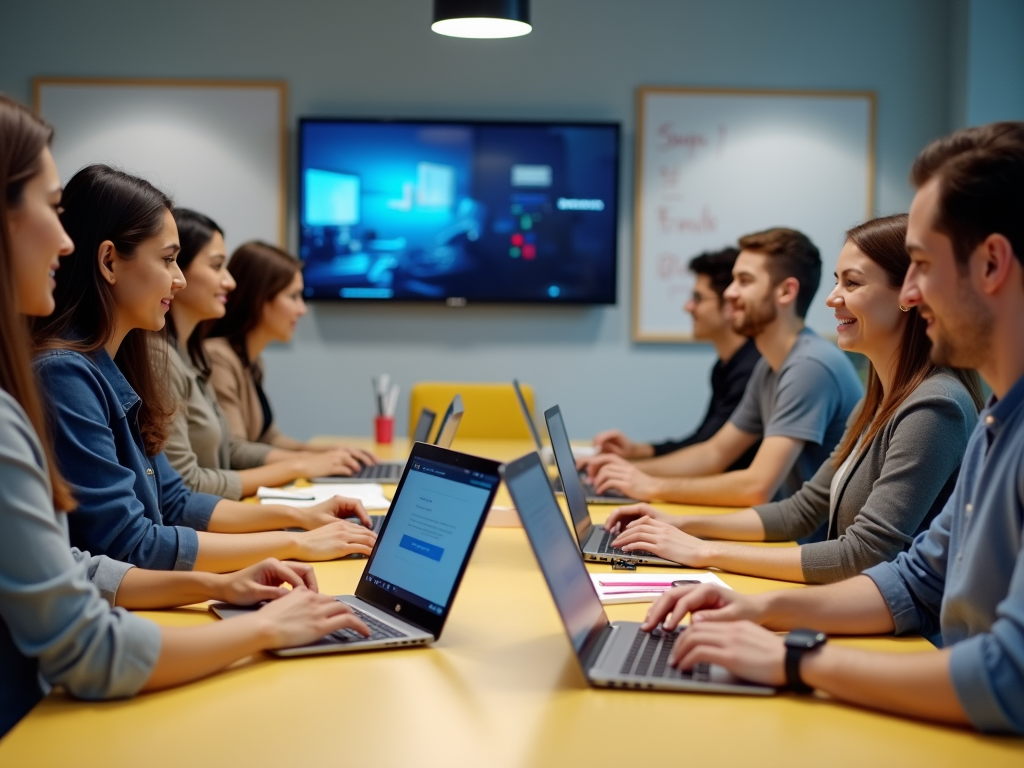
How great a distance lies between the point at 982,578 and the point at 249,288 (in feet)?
9.31

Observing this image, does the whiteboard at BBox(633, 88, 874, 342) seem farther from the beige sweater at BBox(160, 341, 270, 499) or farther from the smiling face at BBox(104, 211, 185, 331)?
the smiling face at BBox(104, 211, 185, 331)

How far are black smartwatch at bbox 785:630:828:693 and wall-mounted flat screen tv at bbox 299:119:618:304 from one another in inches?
155

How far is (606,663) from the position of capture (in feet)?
4.43

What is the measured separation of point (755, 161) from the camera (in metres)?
5.11

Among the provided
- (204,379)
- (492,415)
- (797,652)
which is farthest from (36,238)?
(492,415)

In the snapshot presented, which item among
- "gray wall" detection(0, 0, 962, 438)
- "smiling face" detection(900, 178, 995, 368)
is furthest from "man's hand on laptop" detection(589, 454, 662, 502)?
"gray wall" detection(0, 0, 962, 438)

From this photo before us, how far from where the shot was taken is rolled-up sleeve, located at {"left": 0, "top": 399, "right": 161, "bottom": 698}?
44.4 inches

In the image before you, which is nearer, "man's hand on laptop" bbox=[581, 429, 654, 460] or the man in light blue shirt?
the man in light blue shirt

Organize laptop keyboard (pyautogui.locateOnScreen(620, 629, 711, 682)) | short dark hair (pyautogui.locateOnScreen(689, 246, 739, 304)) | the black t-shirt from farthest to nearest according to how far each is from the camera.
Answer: short dark hair (pyautogui.locateOnScreen(689, 246, 739, 304)) → the black t-shirt → laptop keyboard (pyautogui.locateOnScreen(620, 629, 711, 682))

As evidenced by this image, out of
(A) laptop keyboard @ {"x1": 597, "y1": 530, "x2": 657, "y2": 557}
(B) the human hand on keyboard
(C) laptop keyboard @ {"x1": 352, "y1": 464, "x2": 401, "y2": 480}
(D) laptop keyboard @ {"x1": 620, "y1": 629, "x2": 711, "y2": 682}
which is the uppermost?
(B) the human hand on keyboard

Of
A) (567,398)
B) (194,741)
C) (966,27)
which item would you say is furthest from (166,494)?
(966,27)

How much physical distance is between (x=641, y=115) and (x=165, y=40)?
93.7 inches

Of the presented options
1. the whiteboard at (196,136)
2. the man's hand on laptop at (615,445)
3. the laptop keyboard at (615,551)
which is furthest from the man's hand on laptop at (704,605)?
the whiteboard at (196,136)

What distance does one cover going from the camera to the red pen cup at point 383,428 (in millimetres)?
3861
